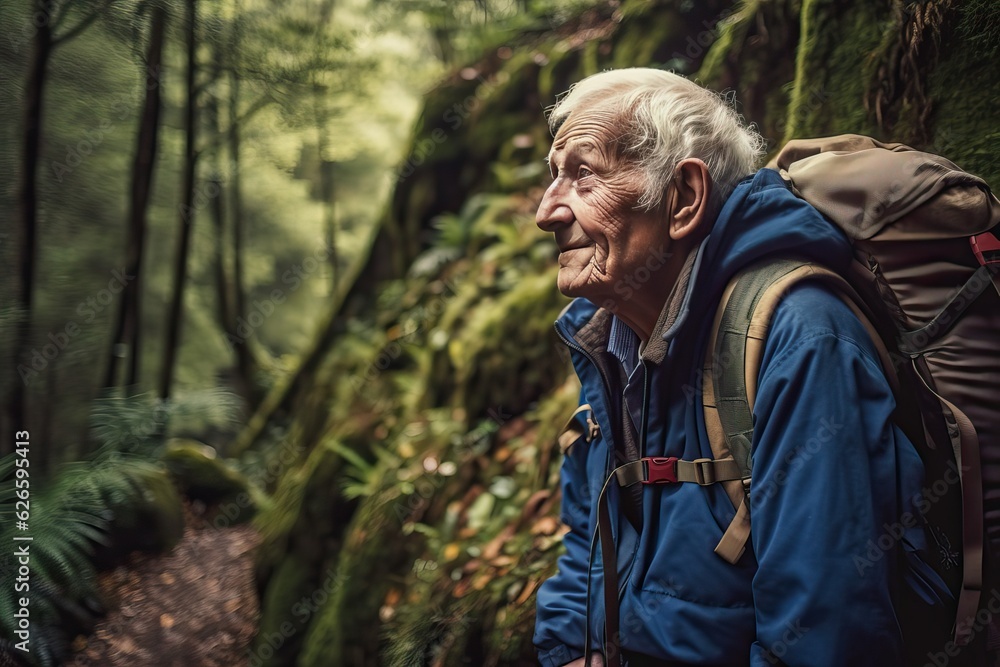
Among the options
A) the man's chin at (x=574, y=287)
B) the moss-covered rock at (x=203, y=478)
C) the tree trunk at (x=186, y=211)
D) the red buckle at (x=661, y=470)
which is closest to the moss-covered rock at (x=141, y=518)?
the moss-covered rock at (x=203, y=478)

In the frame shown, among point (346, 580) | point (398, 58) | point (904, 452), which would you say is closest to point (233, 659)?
point (346, 580)

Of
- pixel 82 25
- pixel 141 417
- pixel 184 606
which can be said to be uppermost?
pixel 82 25

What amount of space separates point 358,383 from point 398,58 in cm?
948

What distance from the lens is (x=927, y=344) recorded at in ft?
5.55

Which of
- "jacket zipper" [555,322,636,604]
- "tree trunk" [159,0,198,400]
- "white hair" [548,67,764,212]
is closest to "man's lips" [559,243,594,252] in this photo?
"white hair" [548,67,764,212]

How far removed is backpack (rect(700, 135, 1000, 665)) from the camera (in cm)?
163

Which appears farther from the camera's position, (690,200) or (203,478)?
(203,478)

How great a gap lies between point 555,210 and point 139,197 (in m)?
3.91

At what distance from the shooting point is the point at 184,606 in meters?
4.58

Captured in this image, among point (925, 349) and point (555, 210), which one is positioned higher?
point (555, 210)

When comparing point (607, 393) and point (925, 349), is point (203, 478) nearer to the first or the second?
point (607, 393)

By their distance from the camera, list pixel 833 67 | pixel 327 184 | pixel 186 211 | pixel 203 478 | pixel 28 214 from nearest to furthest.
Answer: pixel 833 67 < pixel 28 214 < pixel 186 211 < pixel 203 478 < pixel 327 184

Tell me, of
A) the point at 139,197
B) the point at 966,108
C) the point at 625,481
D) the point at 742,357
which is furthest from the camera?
the point at 139,197

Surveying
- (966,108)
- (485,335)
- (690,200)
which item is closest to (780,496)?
(690,200)
